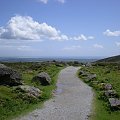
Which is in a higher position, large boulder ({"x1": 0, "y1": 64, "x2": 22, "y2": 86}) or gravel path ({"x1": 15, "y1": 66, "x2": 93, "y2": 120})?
large boulder ({"x1": 0, "y1": 64, "x2": 22, "y2": 86})

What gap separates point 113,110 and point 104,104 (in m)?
2.92

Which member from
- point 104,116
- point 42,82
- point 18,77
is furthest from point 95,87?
point 104,116

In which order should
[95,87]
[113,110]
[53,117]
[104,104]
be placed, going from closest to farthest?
[53,117], [113,110], [104,104], [95,87]

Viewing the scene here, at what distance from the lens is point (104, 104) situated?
95.5 feet

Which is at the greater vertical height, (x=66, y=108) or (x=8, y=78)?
(x=8, y=78)

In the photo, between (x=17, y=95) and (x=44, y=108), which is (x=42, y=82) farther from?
(x=44, y=108)

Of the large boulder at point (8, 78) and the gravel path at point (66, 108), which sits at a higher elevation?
the large boulder at point (8, 78)

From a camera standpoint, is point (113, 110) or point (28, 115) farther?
point (113, 110)

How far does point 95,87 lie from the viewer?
41.8 m

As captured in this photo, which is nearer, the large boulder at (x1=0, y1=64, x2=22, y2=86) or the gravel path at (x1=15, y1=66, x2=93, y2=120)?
the gravel path at (x1=15, y1=66, x2=93, y2=120)

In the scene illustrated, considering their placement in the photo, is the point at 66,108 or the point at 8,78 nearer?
the point at 66,108

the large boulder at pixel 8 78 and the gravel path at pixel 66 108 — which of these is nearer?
the gravel path at pixel 66 108

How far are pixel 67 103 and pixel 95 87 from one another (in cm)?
1279

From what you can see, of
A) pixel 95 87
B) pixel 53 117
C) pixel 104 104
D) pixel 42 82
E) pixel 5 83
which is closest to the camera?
pixel 53 117
